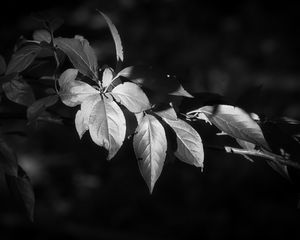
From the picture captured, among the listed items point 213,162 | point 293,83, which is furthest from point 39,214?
point 293,83

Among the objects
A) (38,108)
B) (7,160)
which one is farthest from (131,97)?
(7,160)

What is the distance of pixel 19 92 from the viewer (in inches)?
36.8

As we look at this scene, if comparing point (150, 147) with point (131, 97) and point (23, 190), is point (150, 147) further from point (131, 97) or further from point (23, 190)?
point (23, 190)

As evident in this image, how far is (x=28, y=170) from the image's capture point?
3010 mm

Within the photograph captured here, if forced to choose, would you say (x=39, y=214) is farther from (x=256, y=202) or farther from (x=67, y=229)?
(x=256, y=202)

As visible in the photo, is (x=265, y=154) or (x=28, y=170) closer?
(x=265, y=154)

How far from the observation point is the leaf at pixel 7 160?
948 mm

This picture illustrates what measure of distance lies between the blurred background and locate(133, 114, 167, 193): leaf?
929 millimetres

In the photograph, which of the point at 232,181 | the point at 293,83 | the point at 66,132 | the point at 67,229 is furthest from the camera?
A: the point at 293,83

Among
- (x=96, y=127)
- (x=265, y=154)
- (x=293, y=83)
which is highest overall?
(x=96, y=127)

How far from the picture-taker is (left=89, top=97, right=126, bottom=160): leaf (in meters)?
0.81

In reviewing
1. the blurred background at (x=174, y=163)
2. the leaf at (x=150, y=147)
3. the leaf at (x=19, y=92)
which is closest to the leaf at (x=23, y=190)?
the leaf at (x=19, y=92)

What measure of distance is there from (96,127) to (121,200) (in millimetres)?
2098

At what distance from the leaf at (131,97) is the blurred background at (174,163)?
100 centimetres
